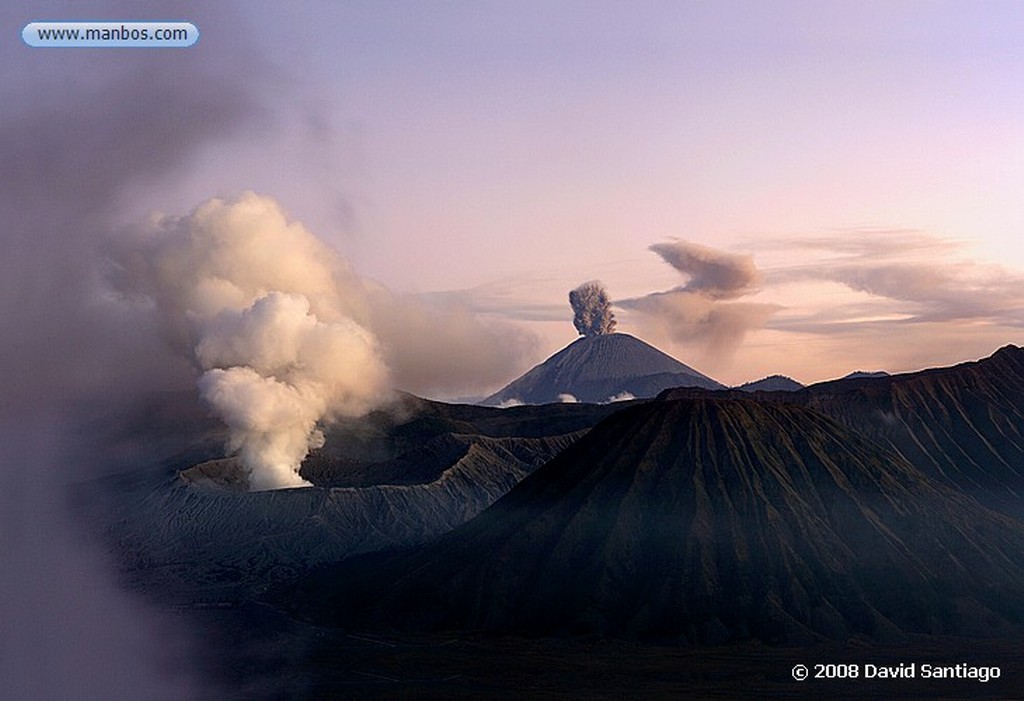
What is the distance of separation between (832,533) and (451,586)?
48964mm

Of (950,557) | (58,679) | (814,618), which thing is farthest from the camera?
(950,557)

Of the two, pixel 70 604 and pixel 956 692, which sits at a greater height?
pixel 70 604

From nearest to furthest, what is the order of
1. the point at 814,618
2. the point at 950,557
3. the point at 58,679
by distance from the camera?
1. the point at 58,679
2. the point at 814,618
3. the point at 950,557

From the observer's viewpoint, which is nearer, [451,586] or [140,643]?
[140,643]

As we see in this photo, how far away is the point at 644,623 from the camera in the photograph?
181250 millimetres

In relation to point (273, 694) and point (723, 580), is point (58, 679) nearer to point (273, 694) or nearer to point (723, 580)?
point (273, 694)

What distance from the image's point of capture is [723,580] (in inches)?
7343

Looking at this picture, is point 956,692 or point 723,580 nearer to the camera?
point 956,692

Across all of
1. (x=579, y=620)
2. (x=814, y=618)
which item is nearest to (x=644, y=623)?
(x=579, y=620)

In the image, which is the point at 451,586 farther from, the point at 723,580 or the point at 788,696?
the point at 788,696

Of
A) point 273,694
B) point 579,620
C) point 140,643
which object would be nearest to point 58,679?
point 273,694

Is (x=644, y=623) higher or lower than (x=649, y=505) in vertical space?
lower

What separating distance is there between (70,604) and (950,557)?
10990 centimetres

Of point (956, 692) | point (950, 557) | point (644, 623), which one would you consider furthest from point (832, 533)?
point (956, 692)
